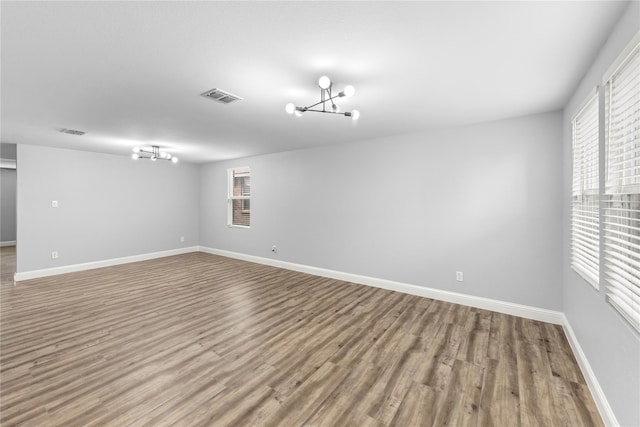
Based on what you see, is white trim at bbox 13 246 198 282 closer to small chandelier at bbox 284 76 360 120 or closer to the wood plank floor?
the wood plank floor

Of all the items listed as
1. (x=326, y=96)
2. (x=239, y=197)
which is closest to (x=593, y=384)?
(x=326, y=96)

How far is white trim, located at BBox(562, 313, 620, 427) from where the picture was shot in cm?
159

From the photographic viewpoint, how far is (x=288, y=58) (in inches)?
76.8

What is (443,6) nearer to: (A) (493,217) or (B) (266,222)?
(A) (493,217)

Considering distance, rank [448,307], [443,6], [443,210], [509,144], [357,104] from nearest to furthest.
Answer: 1. [443,6]
2. [357,104]
3. [509,144]
4. [448,307]
5. [443,210]

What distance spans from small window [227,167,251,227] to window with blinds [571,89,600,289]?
18.6 ft

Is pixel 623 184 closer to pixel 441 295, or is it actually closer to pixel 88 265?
pixel 441 295

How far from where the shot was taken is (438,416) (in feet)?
5.60

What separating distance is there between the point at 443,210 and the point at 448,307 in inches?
52.4

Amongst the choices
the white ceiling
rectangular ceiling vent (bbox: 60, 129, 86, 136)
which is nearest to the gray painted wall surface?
rectangular ceiling vent (bbox: 60, 129, 86, 136)

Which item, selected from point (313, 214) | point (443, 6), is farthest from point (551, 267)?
point (313, 214)

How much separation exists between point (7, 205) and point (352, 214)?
10.8 meters

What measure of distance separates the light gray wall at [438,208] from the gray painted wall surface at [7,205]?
8.86 metres

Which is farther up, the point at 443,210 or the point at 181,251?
the point at 443,210
